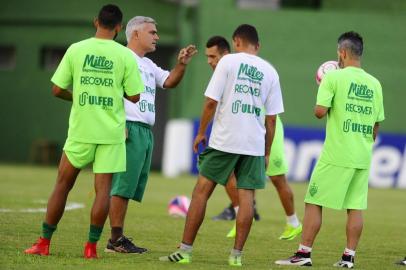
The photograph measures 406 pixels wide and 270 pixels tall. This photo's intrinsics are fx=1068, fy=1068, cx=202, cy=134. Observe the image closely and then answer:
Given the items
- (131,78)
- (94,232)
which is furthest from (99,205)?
(131,78)

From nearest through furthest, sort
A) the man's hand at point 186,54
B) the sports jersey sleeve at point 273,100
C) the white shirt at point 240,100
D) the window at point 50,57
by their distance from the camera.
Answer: the white shirt at point 240,100 < the sports jersey sleeve at point 273,100 < the man's hand at point 186,54 < the window at point 50,57

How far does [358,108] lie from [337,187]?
773 mm

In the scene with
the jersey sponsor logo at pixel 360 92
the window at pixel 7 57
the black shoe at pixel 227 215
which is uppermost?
the window at pixel 7 57

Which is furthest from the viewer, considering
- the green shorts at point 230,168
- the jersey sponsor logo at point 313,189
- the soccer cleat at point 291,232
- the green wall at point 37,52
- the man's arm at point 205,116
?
the green wall at point 37,52

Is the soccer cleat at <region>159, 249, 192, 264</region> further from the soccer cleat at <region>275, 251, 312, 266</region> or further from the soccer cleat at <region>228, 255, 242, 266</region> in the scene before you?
the soccer cleat at <region>275, 251, 312, 266</region>

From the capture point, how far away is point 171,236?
12297 millimetres

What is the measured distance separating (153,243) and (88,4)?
70.3 feet

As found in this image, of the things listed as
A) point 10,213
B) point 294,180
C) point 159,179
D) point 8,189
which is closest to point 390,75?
point 294,180

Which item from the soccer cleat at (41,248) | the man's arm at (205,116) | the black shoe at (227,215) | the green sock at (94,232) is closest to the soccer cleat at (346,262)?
the man's arm at (205,116)

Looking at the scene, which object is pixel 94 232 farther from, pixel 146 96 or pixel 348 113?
pixel 348 113

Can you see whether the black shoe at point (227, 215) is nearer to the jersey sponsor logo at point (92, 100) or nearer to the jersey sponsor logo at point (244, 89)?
the jersey sponsor logo at point (244, 89)

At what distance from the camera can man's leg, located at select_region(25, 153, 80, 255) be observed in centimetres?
960

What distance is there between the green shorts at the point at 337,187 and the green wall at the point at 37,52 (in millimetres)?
21593

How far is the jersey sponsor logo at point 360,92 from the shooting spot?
1005 cm
